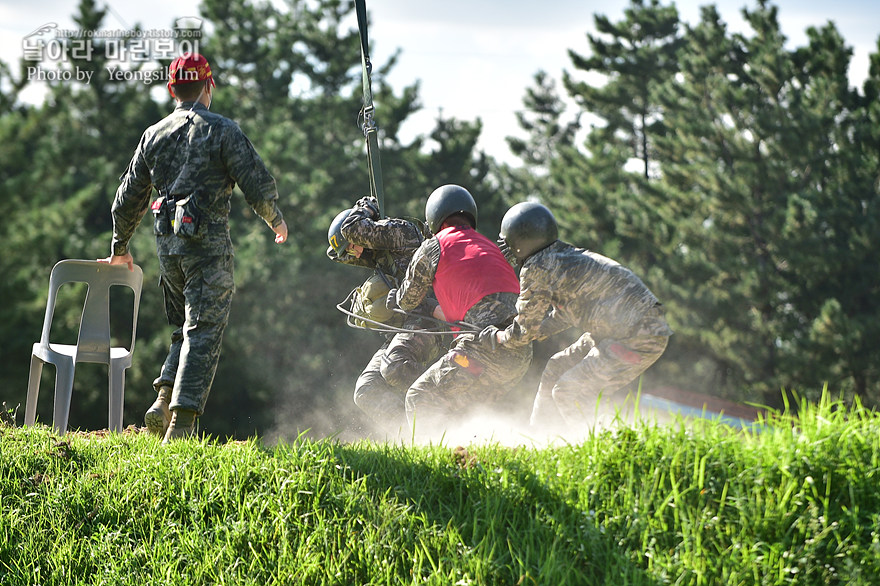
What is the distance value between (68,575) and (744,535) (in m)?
3.11

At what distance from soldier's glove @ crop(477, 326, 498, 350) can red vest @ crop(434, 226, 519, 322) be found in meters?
0.27

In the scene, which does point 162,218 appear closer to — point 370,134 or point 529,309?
point 370,134

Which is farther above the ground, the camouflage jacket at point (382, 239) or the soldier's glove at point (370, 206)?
the soldier's glove at point (370, 206)

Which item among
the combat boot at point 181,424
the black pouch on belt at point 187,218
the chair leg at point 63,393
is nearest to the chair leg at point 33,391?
the chair leg at point 63,393

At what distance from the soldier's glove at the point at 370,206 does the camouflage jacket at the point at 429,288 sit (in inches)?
31.0

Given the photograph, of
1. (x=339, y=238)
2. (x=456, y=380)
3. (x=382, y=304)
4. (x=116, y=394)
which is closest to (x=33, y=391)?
(x=116, y=394)

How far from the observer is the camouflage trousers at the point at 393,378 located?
6.59 metres

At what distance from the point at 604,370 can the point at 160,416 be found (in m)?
2.81

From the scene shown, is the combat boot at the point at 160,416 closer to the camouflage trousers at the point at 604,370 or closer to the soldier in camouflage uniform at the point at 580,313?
the soldier in camouflage uniform at the point at 580,313

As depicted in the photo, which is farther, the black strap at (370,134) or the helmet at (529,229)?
the black strap at (370,134)

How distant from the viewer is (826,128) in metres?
27.1

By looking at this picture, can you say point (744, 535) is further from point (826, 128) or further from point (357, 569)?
point (826, 128)

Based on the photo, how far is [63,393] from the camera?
6.40 metres

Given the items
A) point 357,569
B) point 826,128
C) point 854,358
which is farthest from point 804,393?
point 357,569
